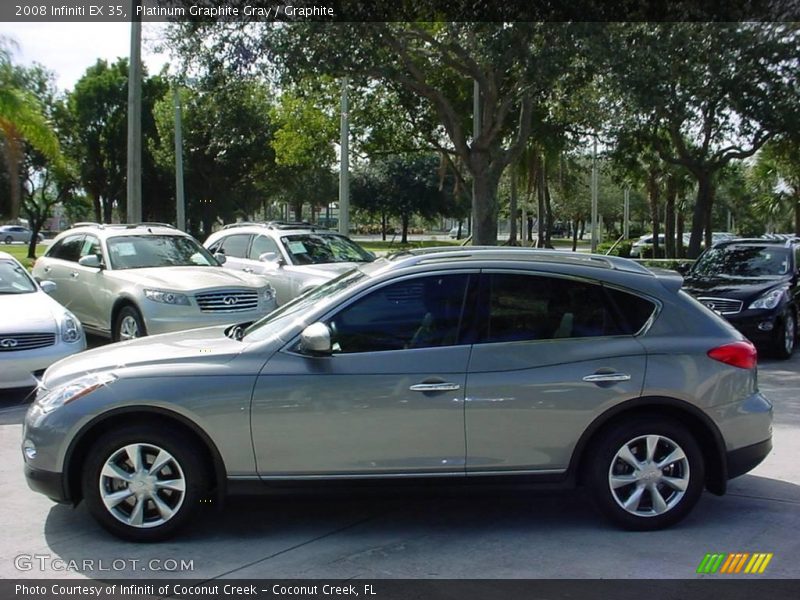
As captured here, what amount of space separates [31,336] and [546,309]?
5.95m

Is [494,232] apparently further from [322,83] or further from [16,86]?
[16,86]

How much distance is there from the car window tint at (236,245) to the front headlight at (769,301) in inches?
308

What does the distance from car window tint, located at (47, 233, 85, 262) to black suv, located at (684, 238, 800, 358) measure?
877cm

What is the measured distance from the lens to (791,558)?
473 cm

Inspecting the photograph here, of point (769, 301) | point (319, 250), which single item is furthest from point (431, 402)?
point (319, 250)

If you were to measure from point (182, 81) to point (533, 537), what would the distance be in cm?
1443

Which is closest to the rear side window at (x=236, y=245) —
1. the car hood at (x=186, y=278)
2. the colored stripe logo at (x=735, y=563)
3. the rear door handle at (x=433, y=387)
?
the car hood at (x=186, y=278)

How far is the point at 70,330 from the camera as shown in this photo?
912 cm

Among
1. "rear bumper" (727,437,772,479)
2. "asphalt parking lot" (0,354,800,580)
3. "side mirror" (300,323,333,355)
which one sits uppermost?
"side mirror" (300,323,333,355)

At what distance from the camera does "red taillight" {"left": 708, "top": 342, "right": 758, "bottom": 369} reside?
16.8 feet

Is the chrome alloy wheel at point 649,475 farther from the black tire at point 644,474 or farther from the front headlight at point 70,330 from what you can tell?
the front headlight at point 70,330

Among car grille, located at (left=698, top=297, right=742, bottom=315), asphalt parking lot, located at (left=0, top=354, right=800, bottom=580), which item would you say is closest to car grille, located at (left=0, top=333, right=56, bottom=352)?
asphalt parking lot, located at (left=0, top=354, right=800, bottom=580)

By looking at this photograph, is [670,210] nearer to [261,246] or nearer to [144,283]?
[261,246]

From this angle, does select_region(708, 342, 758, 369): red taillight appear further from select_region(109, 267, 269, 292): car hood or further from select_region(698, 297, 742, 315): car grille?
select_region(109, 267, 269, 292): car hood
